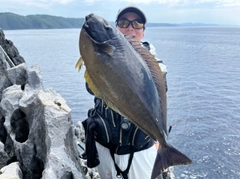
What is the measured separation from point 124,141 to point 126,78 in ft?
5.18

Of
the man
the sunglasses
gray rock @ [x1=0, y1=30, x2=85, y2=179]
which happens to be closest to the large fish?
the man

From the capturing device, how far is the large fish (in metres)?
2.92

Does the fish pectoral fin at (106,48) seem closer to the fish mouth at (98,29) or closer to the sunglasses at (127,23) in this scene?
the fish mouth at (98,29)

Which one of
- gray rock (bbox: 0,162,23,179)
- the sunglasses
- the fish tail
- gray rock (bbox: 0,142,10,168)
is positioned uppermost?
the sunglasses

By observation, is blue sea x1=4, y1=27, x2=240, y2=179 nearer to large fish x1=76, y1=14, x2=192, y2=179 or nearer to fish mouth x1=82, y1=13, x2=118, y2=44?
large fish x1=76, y1=14, x2=192, y2=179

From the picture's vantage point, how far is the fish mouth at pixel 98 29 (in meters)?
2.89

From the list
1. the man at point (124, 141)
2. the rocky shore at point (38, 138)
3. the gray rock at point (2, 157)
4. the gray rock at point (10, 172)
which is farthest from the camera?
the gray rock at point (2, 157)

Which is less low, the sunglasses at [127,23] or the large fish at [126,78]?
the sunglasses at [127,23]

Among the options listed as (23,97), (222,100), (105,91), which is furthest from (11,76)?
(222,100)

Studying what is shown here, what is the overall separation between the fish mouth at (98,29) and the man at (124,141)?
4.69ft

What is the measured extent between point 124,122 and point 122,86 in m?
1.28

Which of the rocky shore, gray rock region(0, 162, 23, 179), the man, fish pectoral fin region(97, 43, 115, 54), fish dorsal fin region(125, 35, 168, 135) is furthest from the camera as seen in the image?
the rocky shore

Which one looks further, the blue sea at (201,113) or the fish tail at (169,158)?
the blue sea at (201,113)

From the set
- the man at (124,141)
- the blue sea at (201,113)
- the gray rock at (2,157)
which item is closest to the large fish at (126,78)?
the man at (124,141)
